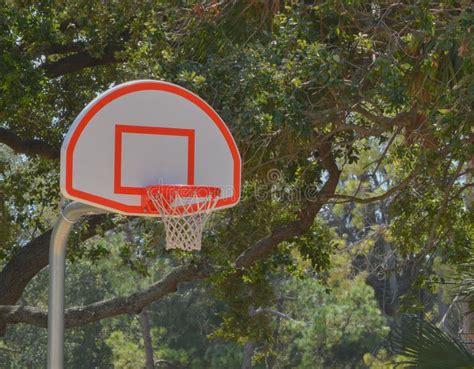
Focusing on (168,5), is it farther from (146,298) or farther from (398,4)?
(146,298)

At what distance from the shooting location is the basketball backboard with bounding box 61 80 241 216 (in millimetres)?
5488

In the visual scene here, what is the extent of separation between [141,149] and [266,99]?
9.39 ft

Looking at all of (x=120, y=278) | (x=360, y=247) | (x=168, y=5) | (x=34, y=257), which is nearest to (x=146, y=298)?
(x=34, y=257)

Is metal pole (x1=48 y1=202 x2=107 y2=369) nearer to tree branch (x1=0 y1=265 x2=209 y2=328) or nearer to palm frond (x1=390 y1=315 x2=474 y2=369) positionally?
palm frond (x1=390 y1=315 x2=474 y2=369)

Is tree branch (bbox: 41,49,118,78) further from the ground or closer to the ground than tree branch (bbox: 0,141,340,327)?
further from the ground

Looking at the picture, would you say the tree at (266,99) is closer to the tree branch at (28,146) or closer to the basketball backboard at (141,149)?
the tree branch at (28,146)

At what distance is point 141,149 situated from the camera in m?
5.84

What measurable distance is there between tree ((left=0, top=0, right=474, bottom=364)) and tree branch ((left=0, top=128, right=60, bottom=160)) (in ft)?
0.07

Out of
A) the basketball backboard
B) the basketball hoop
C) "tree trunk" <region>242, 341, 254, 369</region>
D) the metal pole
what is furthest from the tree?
"tree trunk" <region>242, 341, 254, 369</region>

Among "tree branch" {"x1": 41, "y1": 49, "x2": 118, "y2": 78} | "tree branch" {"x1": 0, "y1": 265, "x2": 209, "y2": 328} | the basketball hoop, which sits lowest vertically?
"tree branch" {"x1": 0, "y1": 265, "x2": 209, "y2": 328}

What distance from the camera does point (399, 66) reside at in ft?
28.5

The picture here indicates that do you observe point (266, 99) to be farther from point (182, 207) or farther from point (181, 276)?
point (181, 276)

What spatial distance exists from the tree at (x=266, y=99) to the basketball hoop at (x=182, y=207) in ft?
8.09

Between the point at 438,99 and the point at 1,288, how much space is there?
21.9 ft
